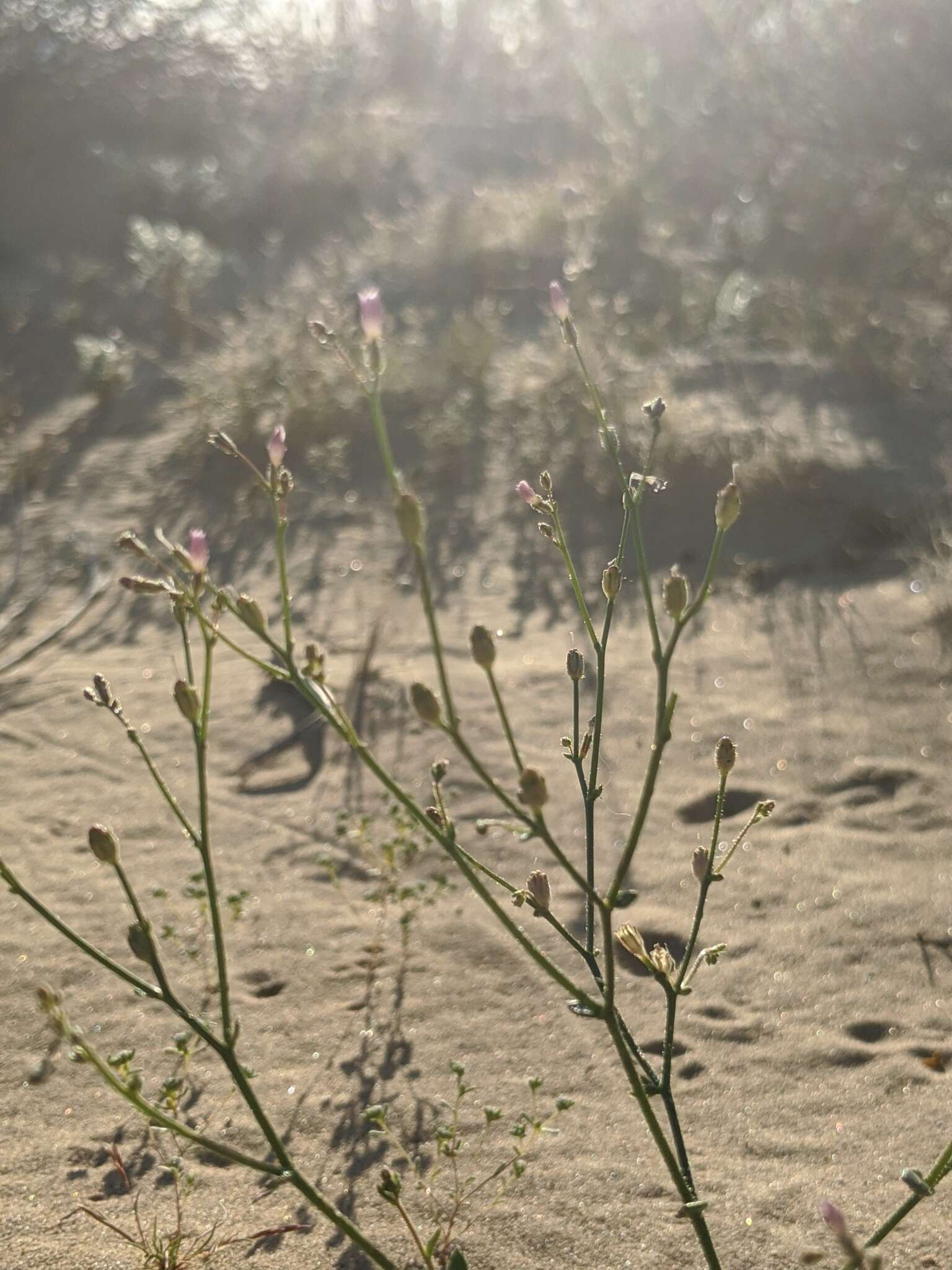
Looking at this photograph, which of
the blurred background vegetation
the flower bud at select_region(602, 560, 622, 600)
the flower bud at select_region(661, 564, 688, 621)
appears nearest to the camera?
the flower bud at select_region(661, 564, 688, 621)

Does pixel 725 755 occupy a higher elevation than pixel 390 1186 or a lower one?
higher

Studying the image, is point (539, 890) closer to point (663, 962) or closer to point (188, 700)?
point (663, 962)

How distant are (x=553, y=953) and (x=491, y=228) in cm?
613

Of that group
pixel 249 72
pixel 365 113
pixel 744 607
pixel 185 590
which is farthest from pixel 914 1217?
pixel 249 72

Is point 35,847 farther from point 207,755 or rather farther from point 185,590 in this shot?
point 185,590

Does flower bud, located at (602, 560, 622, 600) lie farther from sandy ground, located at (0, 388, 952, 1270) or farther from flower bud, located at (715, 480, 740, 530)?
sandy ground, located at (0, 388, 952, 1270)

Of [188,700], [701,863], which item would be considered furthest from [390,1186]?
[188,700]

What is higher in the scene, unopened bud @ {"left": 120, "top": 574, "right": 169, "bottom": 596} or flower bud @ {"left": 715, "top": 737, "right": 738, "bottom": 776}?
unopened bud @ {"left": 120, "top": 574, "right": 169, "bottom": 596}

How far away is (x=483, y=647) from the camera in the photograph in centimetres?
102

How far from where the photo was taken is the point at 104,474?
5.25m

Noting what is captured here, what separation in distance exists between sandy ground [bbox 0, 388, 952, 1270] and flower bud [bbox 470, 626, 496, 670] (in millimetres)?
1098

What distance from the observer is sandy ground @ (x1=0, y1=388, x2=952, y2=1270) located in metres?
1.71

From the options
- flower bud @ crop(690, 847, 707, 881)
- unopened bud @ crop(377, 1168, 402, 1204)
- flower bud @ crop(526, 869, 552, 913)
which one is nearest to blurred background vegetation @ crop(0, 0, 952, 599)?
flower bud @ crop(690, 847, 707, 881)

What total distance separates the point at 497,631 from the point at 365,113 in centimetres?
842
